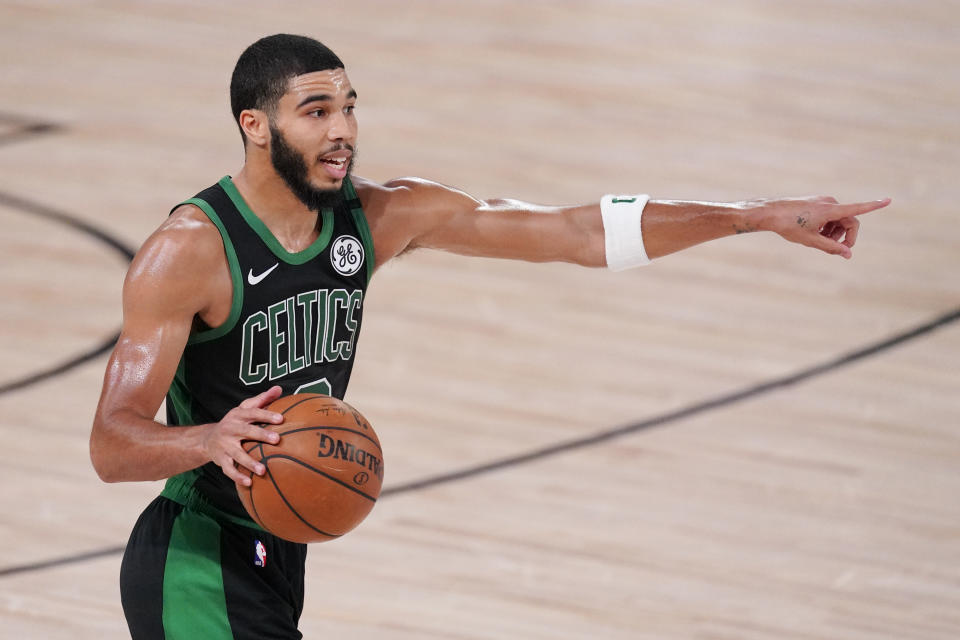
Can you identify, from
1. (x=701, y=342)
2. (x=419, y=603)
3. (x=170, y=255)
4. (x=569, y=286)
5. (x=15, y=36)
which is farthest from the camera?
(x=15, y=36)

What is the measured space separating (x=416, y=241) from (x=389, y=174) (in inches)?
194

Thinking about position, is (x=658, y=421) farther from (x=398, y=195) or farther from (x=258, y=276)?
(x=258, y=276)

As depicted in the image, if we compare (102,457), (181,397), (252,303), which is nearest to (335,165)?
(252,303)

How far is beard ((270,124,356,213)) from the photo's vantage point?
356 cm

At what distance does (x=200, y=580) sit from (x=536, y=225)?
1.34 meters

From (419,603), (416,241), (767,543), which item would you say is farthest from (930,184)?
(416,241)

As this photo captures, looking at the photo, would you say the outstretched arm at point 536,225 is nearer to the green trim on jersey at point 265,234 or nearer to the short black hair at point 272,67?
the green trim on jersey at point 265,234

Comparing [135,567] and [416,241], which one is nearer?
[135,567]

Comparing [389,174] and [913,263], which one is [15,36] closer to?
[389,174]

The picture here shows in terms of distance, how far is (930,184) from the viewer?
913 cm

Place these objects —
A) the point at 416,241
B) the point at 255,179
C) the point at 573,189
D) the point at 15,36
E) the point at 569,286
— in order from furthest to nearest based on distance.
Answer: the point at 15,36, the point at 573,189, the point at 569,286, the point at 416,241, the point at 255,179

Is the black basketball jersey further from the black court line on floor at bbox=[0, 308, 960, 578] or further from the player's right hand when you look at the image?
the black court line on floor at bbox=[0, 308, 960, 578]

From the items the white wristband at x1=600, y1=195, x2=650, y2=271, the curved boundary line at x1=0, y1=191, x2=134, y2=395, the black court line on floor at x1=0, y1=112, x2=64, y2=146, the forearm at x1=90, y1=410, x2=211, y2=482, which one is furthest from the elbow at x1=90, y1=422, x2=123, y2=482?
the black court line on floor at x1=0, y1=112, x2=64, y2=146

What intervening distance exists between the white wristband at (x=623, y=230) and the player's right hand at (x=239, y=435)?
49.7 inches
